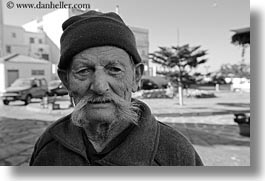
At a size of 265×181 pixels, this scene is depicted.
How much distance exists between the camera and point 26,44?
1233mm

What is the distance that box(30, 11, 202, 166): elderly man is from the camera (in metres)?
0.68

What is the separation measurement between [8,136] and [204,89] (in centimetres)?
115

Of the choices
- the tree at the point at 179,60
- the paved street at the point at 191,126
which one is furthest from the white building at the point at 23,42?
the tree at the point at 179,60

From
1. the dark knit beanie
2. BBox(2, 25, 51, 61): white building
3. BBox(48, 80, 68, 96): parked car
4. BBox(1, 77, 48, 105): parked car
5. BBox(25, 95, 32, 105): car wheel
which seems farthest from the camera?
BBox(25, 95, 32, 105): car wheel

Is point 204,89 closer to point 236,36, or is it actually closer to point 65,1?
point 236,36

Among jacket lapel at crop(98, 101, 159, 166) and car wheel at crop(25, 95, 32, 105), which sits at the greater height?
car wheel at crop(25, 95, 32, 105)

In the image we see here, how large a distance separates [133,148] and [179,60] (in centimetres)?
71

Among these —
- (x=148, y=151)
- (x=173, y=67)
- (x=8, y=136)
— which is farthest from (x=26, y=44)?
(x=148, y=151)

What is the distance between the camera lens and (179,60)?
4.17 feet

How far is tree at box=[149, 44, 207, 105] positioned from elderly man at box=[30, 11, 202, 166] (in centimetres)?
48

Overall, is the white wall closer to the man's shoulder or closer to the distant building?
the distant building

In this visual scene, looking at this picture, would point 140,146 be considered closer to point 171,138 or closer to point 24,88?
point 171,138

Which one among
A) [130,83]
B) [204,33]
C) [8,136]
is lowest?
[8,136]

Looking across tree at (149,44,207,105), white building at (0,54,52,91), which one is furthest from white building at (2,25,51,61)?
tree at (149,44,207,105)
